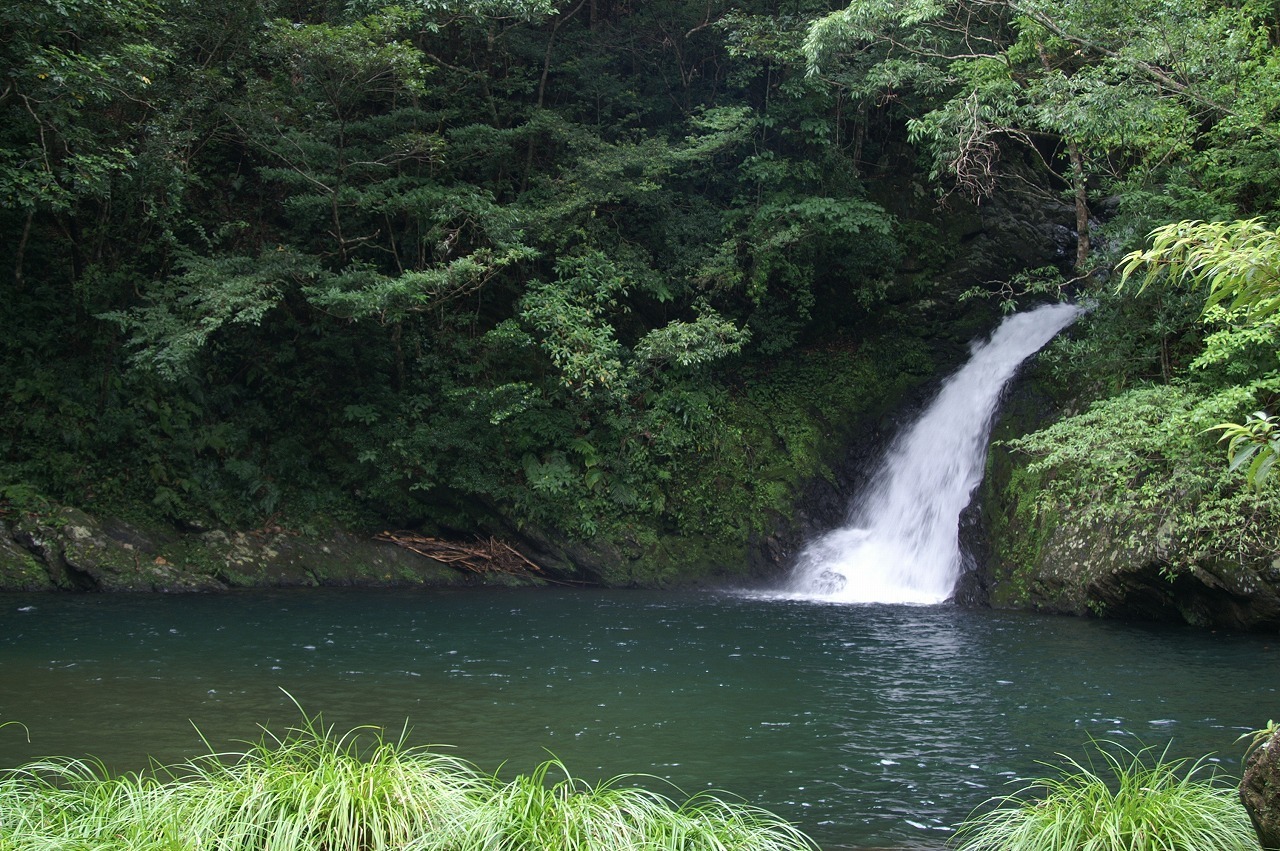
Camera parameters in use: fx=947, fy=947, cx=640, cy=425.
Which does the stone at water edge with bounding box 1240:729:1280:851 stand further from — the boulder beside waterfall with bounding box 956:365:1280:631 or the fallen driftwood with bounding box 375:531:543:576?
the fallen driftwood with bounding box 375:531:543:576

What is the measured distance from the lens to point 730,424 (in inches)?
660

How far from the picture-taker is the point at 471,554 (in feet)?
50.8

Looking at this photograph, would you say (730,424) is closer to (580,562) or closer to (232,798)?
(580,562)

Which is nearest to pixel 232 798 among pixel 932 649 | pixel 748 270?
pixel 932 649

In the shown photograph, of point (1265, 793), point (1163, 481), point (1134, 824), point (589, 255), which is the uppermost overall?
point (589, 255)

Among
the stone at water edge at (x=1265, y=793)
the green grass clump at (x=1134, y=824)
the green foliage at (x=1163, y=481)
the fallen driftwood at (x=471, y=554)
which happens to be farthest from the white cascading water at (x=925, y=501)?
the stone at water edge at (x=1265, y=793)

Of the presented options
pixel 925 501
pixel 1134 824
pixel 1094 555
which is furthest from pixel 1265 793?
pixel 925 501

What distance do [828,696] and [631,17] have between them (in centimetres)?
1545

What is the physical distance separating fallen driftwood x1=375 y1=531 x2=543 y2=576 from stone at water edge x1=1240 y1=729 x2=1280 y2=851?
40.9ft

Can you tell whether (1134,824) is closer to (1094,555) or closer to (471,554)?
(1094,555)

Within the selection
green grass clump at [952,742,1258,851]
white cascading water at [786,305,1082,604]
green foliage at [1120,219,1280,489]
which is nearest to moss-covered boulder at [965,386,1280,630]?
white cascading water at [786,305,1082,604]

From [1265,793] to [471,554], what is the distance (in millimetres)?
13061

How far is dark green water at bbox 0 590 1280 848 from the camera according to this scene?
238 inches

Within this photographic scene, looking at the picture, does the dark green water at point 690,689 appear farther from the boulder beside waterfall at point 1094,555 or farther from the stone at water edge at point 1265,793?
the stone at water edge at point 1265,793
